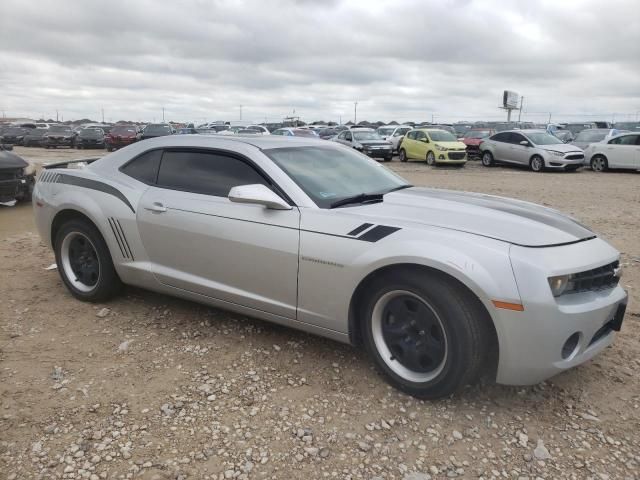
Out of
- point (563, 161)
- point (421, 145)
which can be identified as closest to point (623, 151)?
point (563, 161)

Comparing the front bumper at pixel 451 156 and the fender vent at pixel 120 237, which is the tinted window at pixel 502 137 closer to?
the front bumper at pixel 451 156

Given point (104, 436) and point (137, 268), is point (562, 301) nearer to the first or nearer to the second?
point (104, 436)

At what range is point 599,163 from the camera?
1845cm

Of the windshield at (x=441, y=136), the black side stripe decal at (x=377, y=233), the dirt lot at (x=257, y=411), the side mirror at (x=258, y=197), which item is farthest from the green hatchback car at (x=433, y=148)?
the black side stripe decal at (x=377, y=233)

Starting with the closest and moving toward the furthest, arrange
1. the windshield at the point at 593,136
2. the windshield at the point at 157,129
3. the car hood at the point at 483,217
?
1. the car hood at the point at 483,217
2. the windshield at the point at 593,136
3. the windshield at the point at 157,129

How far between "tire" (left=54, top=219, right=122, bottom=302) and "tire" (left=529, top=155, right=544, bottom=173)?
685 inches

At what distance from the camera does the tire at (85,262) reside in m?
4.26

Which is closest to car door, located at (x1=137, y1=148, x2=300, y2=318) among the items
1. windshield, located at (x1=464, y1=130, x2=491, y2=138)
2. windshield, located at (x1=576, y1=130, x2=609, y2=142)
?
windshield, located at (x1=576, y1=130, x2=609, y2=142)

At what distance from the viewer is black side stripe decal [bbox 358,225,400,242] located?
298 cm

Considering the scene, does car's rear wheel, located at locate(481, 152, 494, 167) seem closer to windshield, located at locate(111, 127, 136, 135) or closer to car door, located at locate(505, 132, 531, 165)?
car door, located at locate(505, 132, 531, 165)

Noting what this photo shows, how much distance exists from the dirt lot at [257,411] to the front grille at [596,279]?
0.66 meters

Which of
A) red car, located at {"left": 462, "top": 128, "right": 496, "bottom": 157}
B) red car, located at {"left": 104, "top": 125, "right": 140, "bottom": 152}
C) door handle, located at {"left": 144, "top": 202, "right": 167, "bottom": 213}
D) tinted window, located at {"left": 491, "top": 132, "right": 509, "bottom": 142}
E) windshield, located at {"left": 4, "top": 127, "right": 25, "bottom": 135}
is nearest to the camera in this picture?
door handle, located at {"left": 144, "top": 202, "right": 167, "bottom": 213}

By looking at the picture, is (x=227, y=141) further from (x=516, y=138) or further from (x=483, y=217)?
(x=516, y=138)

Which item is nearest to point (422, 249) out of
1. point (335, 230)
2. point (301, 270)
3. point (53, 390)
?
point (335, 230)
